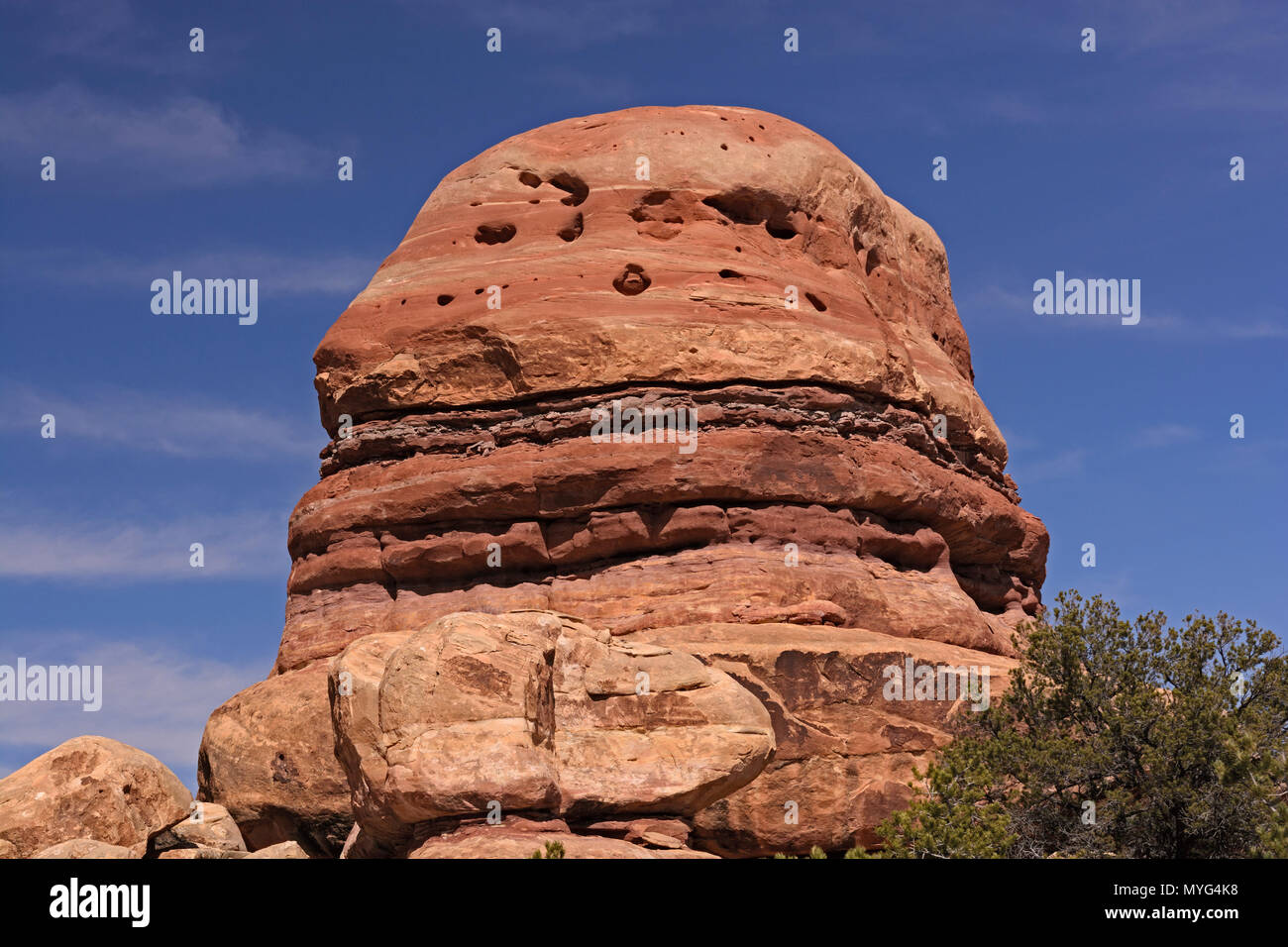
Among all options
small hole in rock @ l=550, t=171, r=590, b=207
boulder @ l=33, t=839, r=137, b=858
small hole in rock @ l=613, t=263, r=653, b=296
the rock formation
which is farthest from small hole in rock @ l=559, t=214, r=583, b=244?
boulder @ l=33, t=839, r=137, b=858

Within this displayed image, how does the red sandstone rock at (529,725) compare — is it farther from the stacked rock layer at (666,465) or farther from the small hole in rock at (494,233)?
the small hole in rock at (494,233)

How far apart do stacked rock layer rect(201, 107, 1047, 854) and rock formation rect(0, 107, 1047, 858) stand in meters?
0.06

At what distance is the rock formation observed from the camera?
23.7 m

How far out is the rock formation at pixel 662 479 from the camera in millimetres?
23688

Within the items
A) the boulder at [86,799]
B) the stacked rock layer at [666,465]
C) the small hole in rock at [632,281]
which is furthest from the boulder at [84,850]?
the small hole in rock at [632,281]

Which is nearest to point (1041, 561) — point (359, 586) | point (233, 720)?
point (359, 586)

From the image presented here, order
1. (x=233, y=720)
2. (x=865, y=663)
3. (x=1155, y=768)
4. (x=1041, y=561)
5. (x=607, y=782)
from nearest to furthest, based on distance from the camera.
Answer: (x=607, y=782) → (x=1155, y=768) → (x=865, y=663) → (x=233, y=720) → (x=1041, y=561)

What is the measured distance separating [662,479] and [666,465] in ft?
0.97

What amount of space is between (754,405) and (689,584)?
147 inches

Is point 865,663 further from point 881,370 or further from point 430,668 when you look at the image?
point 430,668

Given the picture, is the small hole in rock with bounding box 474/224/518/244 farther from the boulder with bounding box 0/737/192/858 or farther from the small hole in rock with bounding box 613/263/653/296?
the boulder with bounding box 0/737/192/858

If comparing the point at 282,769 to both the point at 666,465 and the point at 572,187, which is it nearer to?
the point at 666,465

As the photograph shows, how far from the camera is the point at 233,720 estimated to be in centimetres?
2703

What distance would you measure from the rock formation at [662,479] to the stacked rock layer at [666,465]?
0.06 metres
